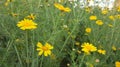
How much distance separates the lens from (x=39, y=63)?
156 centimetres

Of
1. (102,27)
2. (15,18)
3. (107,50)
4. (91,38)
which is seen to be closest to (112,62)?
(107,50)

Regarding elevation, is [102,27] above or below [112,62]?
above

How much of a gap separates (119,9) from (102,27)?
0.70m

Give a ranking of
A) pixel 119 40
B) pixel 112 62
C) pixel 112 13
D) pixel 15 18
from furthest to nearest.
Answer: pixel 112 13
pixel 119 40
pixel 112 62
pixel 15 18

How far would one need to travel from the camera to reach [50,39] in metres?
1.46

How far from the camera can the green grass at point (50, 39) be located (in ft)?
4.82

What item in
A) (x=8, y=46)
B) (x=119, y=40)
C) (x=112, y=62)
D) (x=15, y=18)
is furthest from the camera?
(x=119, y=40)

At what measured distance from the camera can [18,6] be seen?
6.40 ft

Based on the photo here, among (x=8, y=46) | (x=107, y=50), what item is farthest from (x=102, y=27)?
(x=8, y=46)

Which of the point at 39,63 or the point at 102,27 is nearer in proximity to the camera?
the point at 39,63

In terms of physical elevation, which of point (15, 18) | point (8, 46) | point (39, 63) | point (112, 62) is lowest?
point (112, 62)

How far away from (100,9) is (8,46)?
160 centimetres

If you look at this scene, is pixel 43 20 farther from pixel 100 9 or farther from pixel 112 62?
pixel 100 9

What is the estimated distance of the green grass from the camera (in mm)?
1469
